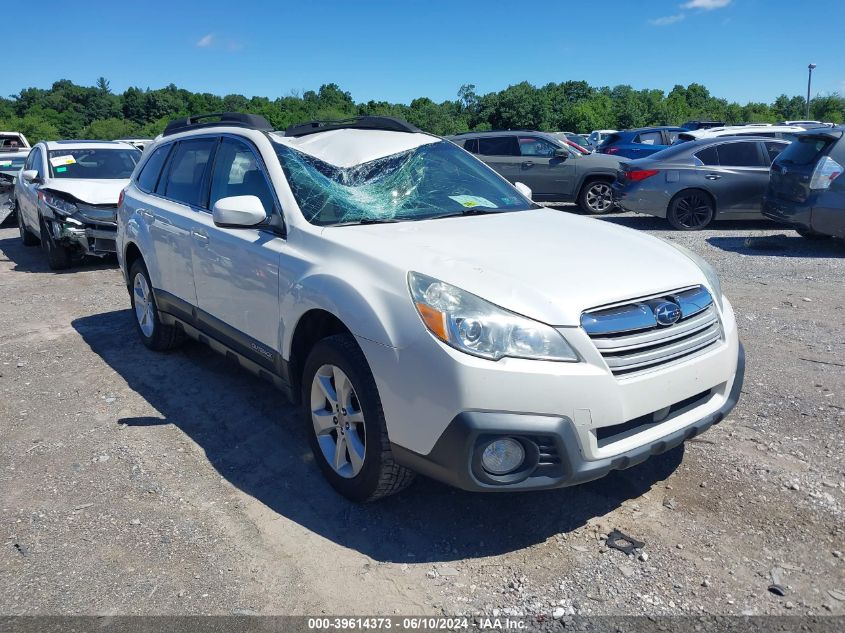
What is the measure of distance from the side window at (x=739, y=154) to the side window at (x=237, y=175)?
928 cm

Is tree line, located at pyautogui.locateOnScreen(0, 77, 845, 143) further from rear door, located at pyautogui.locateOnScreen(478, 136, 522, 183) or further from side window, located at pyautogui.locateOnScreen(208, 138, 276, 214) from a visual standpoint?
side window, located at pyautogui.locateOnScreen(208, 138, 276, 214)

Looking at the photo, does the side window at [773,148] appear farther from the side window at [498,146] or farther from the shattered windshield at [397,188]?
the shattered windshield at [397,188]

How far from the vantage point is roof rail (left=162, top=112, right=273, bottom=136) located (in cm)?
470

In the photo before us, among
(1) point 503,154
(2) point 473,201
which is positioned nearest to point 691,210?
(1) point 503,154

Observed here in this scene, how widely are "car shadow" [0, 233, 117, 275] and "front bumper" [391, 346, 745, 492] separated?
870cm

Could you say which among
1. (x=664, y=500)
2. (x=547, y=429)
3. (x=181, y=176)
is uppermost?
(x=181, y=176)

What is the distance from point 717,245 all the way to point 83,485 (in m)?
8.96

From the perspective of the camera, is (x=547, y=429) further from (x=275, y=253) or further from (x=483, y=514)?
(x=275, y=253)

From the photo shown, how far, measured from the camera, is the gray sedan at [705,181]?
1131 cm

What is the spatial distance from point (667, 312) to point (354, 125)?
2556 millimetres

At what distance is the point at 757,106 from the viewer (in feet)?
218

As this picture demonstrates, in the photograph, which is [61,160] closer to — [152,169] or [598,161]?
[152,169]

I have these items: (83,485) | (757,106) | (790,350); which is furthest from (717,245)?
(757,106)

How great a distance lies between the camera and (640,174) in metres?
11.7
